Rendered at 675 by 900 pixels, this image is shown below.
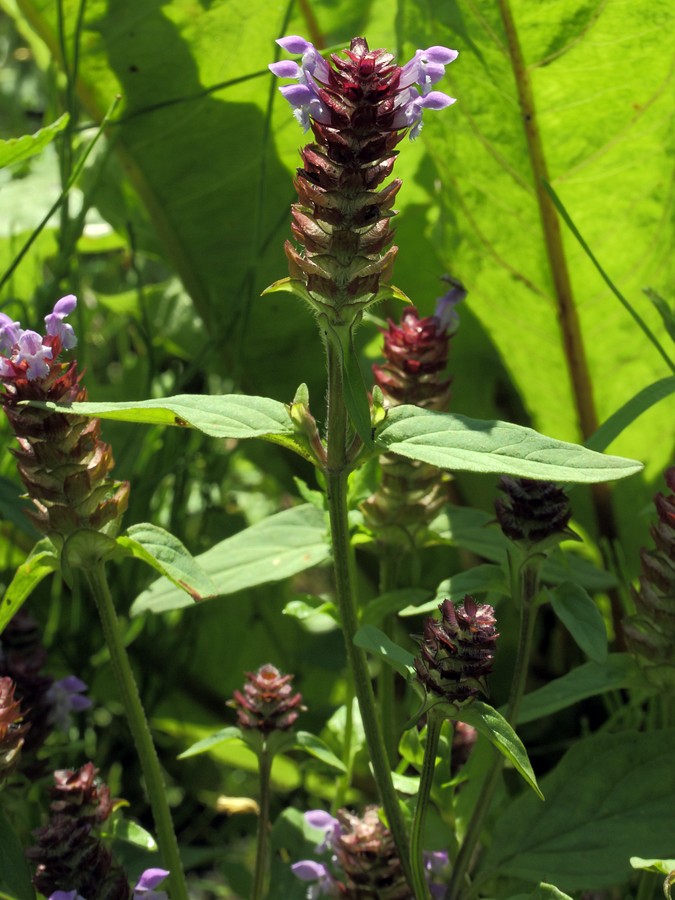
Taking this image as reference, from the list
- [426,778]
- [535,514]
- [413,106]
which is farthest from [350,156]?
[426,778]

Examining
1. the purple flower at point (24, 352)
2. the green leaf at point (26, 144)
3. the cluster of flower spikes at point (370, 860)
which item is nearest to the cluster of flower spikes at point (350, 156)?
the purple flower at point (24, 352)

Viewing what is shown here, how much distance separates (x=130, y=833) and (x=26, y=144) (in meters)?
0.55

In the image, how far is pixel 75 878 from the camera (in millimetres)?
749

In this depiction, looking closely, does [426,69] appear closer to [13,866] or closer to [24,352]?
[24,352]

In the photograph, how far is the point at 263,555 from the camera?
0.89 metres

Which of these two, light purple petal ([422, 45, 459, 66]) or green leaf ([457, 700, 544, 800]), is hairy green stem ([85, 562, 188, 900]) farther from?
light purple petal ([422, 45, 459, 66])

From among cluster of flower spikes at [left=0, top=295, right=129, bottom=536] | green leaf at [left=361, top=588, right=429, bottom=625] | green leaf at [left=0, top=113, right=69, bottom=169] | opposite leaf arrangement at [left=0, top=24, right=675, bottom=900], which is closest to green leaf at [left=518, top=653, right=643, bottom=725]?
opposite leaf arrangement at [left=0, top=24, right=675, bottom=900]

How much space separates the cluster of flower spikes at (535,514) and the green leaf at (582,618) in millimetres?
52

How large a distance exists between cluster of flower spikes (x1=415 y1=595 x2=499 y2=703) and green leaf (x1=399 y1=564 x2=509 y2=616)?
4.2 inches

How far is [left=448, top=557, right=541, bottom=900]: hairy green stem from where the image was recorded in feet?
2.53

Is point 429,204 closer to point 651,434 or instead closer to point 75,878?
point 651,434

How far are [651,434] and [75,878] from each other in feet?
2.73

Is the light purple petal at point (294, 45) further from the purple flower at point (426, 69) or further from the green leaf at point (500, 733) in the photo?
the green leaf at point (500, 733)

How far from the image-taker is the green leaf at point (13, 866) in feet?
2.45
